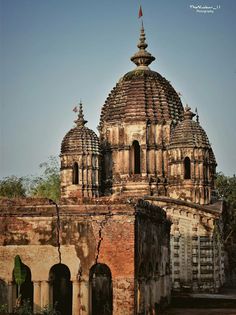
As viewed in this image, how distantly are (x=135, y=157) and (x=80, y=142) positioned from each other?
2929mm

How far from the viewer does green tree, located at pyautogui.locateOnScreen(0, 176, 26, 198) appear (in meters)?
50.9

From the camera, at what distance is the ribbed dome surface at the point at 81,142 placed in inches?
1339

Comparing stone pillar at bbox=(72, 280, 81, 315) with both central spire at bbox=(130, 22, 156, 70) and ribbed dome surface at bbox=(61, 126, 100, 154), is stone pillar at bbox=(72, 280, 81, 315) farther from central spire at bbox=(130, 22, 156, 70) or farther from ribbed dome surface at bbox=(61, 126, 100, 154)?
central spire at bbox=(130, 22, 156, 70)

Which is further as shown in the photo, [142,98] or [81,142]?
[142,98]

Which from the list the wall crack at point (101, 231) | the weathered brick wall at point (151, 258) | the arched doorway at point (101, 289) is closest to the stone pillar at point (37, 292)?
the wall crack at point (101, 231)

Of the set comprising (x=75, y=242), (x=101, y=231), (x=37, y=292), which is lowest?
(x=37, y=292)

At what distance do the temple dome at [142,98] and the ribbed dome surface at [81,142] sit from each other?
143 centimetres

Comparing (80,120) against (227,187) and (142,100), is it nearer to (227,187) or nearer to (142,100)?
(142,100)

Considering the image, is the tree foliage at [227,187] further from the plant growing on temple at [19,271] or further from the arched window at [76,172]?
the plant growing on temple at [19,271]

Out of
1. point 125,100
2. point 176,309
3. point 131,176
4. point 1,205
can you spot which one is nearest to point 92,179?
point 131,176

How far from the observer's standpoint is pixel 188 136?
1308 inches

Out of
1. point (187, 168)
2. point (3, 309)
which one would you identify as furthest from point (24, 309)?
point (187, 168)

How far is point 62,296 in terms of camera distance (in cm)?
2206

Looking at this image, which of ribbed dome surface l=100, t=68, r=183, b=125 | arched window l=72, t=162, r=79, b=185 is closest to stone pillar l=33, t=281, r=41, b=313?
arched window l=72, t=162, r=79, b=185
